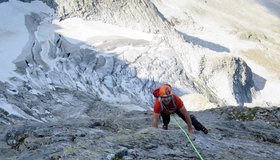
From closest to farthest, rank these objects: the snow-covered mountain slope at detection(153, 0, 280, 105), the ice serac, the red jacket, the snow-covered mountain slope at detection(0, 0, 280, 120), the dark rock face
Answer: the dark rock face, the red jacket, the snow-covered mountain slope at detection(0, 0, 280, 120), the ice serac, the snow-covered mountain slope at detection(153, 0, 280, 105)

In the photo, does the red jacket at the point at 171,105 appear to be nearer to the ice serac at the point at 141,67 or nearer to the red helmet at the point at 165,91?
the red helmet at the point at 165,91

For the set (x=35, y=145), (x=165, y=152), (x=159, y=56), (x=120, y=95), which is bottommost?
(x=120, y=95)

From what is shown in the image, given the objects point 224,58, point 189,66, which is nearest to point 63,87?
point 189,66

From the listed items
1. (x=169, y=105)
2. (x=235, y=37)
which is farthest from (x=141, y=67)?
(x=235, y=37)

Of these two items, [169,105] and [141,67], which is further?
[141,67]

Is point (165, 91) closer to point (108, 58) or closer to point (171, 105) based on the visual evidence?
point (171, 105)

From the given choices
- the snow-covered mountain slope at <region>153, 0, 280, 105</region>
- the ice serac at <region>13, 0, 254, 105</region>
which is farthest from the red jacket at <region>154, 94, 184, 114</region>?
the snow-covered mountain slope at <region>153, 0, 280, 105</region>

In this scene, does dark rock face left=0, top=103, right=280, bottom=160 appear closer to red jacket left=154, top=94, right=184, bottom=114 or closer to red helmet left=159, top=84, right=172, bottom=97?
red jacket left=154, top=94, right=184, bottom=114

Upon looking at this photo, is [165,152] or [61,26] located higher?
[165,152]

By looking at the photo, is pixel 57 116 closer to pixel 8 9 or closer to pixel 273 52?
pixel 8 9

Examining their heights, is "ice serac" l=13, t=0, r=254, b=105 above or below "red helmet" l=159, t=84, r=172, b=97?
below

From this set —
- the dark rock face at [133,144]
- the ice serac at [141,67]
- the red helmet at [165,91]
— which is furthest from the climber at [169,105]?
the ice serac at [141,67]

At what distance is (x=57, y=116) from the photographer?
60.4 m

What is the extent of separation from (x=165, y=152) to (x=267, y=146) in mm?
5476
